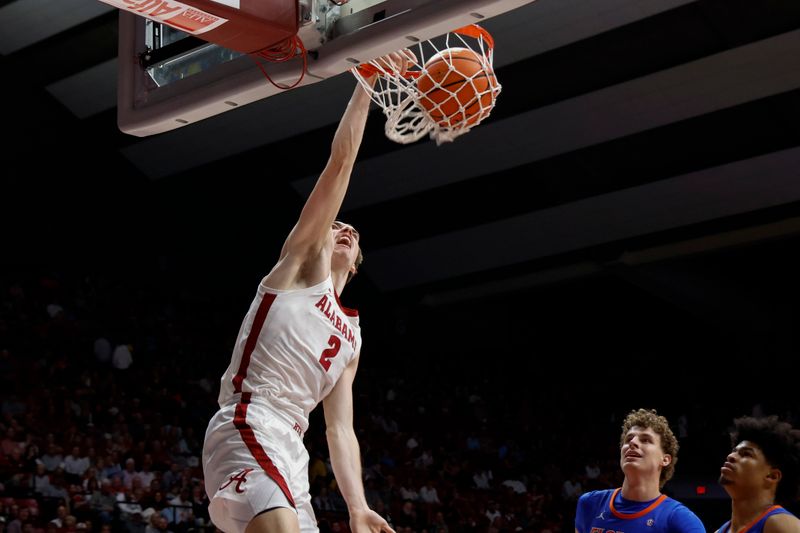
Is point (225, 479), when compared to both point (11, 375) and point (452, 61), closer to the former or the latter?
Answer: point (452, 61)

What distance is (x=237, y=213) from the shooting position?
1830 cm

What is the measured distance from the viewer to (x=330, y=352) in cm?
382

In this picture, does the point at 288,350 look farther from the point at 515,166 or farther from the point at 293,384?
the point at 515,166

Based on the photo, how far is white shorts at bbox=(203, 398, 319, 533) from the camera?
335 cm

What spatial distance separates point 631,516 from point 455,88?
2367mm

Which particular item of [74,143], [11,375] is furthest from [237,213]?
[11,375]

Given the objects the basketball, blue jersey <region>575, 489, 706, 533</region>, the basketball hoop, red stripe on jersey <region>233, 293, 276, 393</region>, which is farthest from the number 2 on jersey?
blue jersey <region>575, 489, 706, 533</region>

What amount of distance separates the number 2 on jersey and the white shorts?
262 mm

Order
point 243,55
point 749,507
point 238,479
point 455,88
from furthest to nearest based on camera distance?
1. point 749,507
2. point 455,88
3. point 243,55
4. point 238,479

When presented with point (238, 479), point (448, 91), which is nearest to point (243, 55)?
point (448, 91)

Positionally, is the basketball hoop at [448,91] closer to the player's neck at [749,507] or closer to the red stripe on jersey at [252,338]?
the red stripe on jersey at [252,338]

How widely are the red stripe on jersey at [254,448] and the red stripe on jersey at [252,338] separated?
74 millimetres

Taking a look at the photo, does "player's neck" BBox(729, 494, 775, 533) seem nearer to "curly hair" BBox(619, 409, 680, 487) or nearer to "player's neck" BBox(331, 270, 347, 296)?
"curly hair" BBox(619, 409, 680, 487)

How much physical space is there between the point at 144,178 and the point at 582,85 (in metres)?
7.88
